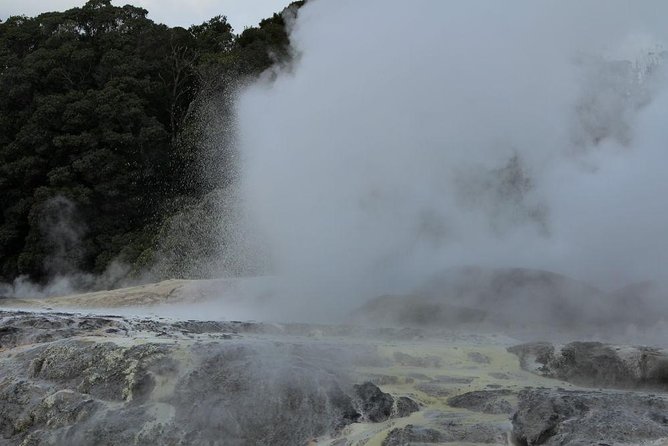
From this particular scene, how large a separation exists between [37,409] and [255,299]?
5.29 meters

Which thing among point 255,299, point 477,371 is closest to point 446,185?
point 255,299

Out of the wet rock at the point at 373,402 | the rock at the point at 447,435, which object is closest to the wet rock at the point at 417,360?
the wet rock at the point at 373,402

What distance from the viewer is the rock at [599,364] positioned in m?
6.59

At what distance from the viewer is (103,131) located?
69.6 ft

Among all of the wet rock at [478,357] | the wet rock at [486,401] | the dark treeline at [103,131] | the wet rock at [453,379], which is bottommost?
the wet rock at [486,401]

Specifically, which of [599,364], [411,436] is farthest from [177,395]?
[599,364]

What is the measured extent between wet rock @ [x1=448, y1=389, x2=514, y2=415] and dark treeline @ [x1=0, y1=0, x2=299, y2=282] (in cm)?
1281

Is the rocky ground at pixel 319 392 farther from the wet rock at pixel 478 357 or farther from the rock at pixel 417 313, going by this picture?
the rock at pixel 417 313

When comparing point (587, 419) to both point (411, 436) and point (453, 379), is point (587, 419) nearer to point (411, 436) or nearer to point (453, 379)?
point (411, 436)

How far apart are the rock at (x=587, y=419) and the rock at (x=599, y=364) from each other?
0.91 m

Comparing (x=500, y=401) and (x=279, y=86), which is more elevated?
(x=279, y=86)

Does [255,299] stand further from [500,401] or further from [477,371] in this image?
[500,401]

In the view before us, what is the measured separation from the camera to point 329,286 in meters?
11.0

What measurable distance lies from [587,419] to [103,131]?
18442mm
